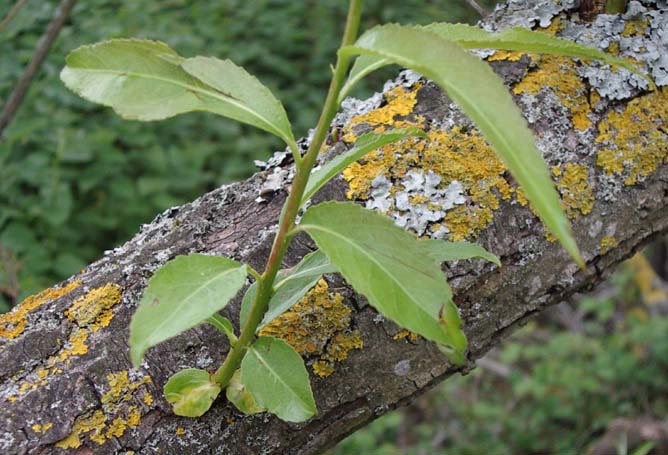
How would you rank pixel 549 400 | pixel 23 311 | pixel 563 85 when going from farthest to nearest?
pixel 549 400 → pixel 563 85 → pixel 23 311

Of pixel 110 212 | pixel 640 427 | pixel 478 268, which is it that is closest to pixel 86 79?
pixel 478 268

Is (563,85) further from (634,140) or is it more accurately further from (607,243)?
(607,243)

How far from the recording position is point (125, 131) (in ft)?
9.86

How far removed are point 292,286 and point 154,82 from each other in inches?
12.1

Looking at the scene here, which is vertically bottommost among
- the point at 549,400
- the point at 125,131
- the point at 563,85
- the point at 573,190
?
the point at 549,400

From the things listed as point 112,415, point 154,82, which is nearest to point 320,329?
point 112,415

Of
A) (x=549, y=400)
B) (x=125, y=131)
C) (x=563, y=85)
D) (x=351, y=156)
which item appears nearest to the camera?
(x=351, y=156)

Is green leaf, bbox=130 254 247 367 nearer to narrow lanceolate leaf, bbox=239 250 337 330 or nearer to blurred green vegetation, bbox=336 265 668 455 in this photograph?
narrow lanceolate leaf, bbox=239 250 337 330

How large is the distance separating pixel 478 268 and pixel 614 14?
536 mm

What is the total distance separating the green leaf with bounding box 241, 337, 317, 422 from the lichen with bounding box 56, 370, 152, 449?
0.17 m

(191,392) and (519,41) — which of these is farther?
(191,392)

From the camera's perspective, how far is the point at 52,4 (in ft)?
A: 9.98

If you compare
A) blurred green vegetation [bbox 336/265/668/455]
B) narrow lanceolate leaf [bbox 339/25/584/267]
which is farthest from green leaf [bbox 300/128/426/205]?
blurred green vegetation [bbox 336/265/668/455]

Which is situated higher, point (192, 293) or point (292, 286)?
point (192, 293)
